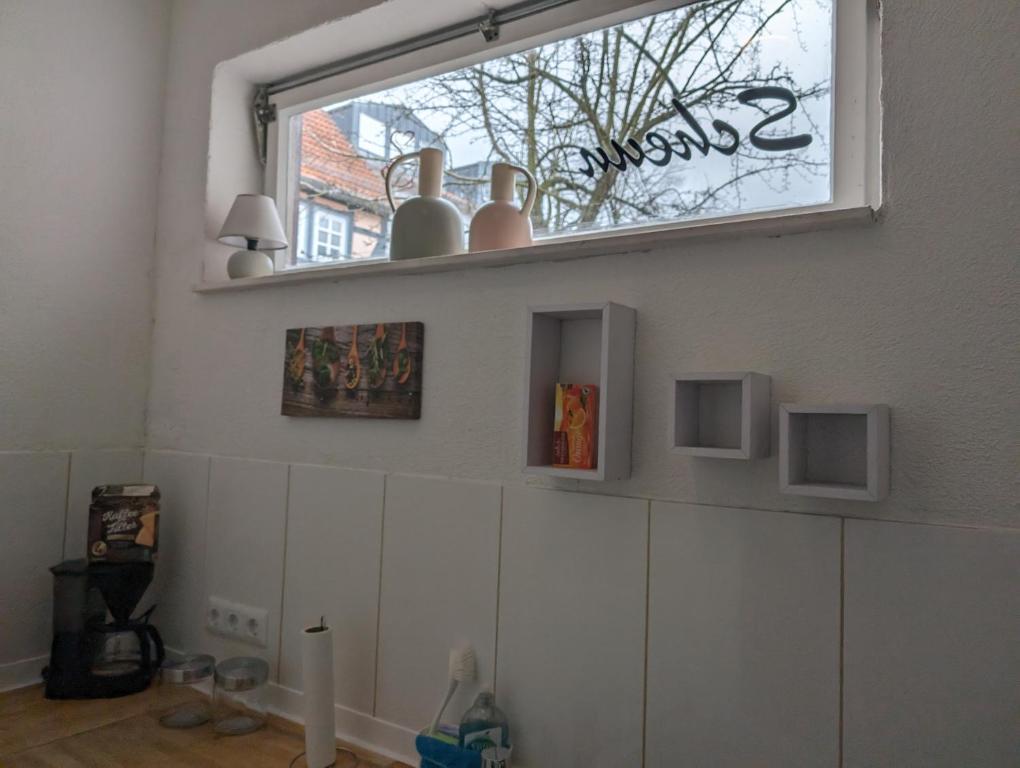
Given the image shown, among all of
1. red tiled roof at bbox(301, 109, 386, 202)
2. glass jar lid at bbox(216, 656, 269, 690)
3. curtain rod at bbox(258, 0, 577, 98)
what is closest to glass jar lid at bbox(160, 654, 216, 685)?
glass jar lid at bbox(216, 656, 269, 690)

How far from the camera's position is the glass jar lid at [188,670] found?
1535 millimetres

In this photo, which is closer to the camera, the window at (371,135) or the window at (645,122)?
the window at (645,122)

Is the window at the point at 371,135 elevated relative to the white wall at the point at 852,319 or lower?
elevated

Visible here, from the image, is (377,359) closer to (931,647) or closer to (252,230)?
(252,230)

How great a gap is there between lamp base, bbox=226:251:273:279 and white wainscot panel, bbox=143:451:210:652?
439 millimetres

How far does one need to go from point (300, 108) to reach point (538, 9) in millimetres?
715

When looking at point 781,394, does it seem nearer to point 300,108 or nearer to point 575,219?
point 575,219

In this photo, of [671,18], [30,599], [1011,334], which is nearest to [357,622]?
[30,599]

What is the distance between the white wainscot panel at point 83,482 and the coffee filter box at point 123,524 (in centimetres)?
11

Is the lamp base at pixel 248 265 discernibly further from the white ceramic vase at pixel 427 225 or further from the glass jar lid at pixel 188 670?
the glass jar lid at pixel 188 670

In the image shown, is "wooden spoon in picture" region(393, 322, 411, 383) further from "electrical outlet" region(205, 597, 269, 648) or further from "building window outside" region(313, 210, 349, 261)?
"electrical outlet" region(205, 597, 269, 648)

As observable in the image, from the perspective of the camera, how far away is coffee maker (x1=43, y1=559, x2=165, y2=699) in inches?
63.4

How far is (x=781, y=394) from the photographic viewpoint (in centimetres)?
107

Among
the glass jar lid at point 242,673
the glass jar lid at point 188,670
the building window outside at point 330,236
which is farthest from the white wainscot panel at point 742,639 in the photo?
the building window outside at point 330,236
